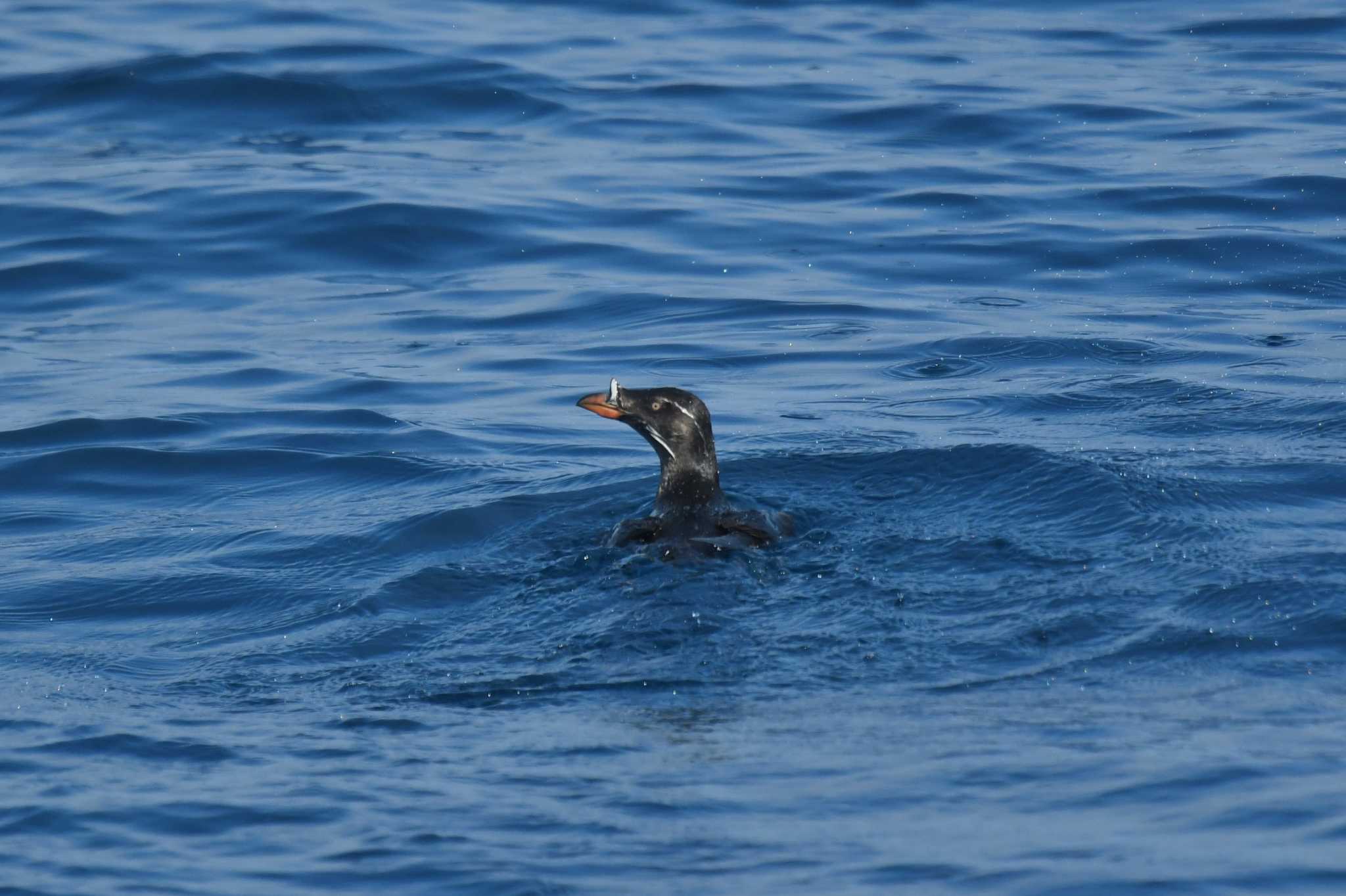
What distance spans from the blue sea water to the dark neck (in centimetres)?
38

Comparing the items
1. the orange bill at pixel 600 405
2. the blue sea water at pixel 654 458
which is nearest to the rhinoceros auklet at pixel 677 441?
the orange bill at pixel 600 405

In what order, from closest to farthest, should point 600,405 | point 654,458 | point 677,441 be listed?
1. point 600,405
2. point 677,441
3. point 654,458

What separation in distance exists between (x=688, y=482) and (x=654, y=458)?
166 cm

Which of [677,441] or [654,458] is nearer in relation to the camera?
[677,441]

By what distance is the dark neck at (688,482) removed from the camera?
9039mm

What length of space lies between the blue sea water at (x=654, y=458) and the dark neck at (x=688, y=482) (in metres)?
0.38

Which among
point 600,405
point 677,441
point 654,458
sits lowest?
point 654,458

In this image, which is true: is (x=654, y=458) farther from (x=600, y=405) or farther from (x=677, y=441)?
(x=600, y=405)

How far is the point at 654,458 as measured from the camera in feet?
35.2

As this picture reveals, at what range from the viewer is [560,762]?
19.4 ft

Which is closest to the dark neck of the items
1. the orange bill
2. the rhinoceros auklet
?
the rhinoceros auklet

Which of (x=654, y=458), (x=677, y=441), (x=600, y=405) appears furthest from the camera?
(x=654, y=458)

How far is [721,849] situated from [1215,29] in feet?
64.1

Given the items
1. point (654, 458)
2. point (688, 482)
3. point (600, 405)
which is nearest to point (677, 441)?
point (688, 482)
